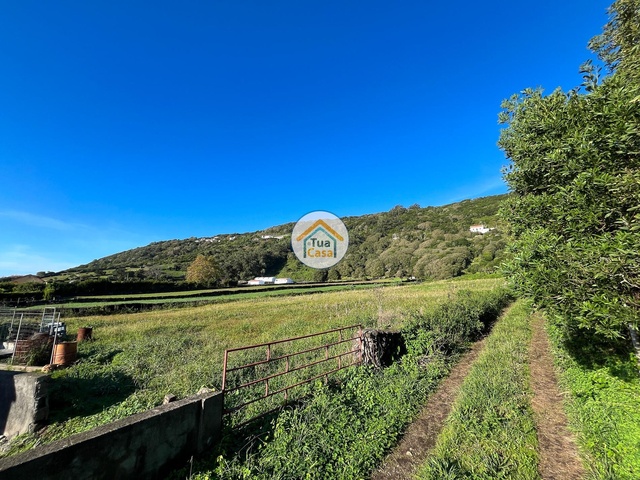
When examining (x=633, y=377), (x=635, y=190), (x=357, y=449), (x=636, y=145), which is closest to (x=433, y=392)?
(x=357, y=449)

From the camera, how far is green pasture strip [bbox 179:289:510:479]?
3881mm

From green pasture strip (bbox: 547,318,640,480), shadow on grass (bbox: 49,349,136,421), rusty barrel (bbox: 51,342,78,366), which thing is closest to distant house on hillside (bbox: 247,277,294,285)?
rusty barrel (bbox: 51,342,78,366)

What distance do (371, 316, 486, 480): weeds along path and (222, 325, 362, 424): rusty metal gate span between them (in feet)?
7.07

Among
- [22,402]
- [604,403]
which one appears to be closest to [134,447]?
[22,402]

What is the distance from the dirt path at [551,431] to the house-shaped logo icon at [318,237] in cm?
2223

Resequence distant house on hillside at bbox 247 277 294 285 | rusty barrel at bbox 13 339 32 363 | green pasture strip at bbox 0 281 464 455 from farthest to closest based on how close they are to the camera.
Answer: distant house on hillside at bbox 247 277 294 285, rusty barrel at bbox 13 339 32 363, green pasture strip at bbox 0 281 464 455

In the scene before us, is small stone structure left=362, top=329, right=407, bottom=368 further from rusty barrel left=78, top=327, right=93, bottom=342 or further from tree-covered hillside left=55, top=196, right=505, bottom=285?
tree-covered hillside left=55, top=196, right=505, bottom=285

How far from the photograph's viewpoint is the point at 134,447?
3574mm

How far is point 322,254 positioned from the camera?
33250 millimetres

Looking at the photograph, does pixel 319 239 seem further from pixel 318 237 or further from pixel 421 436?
pixel 421 436

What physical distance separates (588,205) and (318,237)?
87.2 feet

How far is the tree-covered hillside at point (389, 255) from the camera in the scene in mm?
51000

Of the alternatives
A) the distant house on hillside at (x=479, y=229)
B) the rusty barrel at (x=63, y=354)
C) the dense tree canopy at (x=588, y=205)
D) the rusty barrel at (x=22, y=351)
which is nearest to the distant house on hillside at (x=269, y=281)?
the distant house on hillside at (x=479, y=229)

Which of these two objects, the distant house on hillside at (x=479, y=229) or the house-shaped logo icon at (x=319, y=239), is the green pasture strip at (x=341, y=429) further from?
the distant house on hillside at (x=479, y=229)
